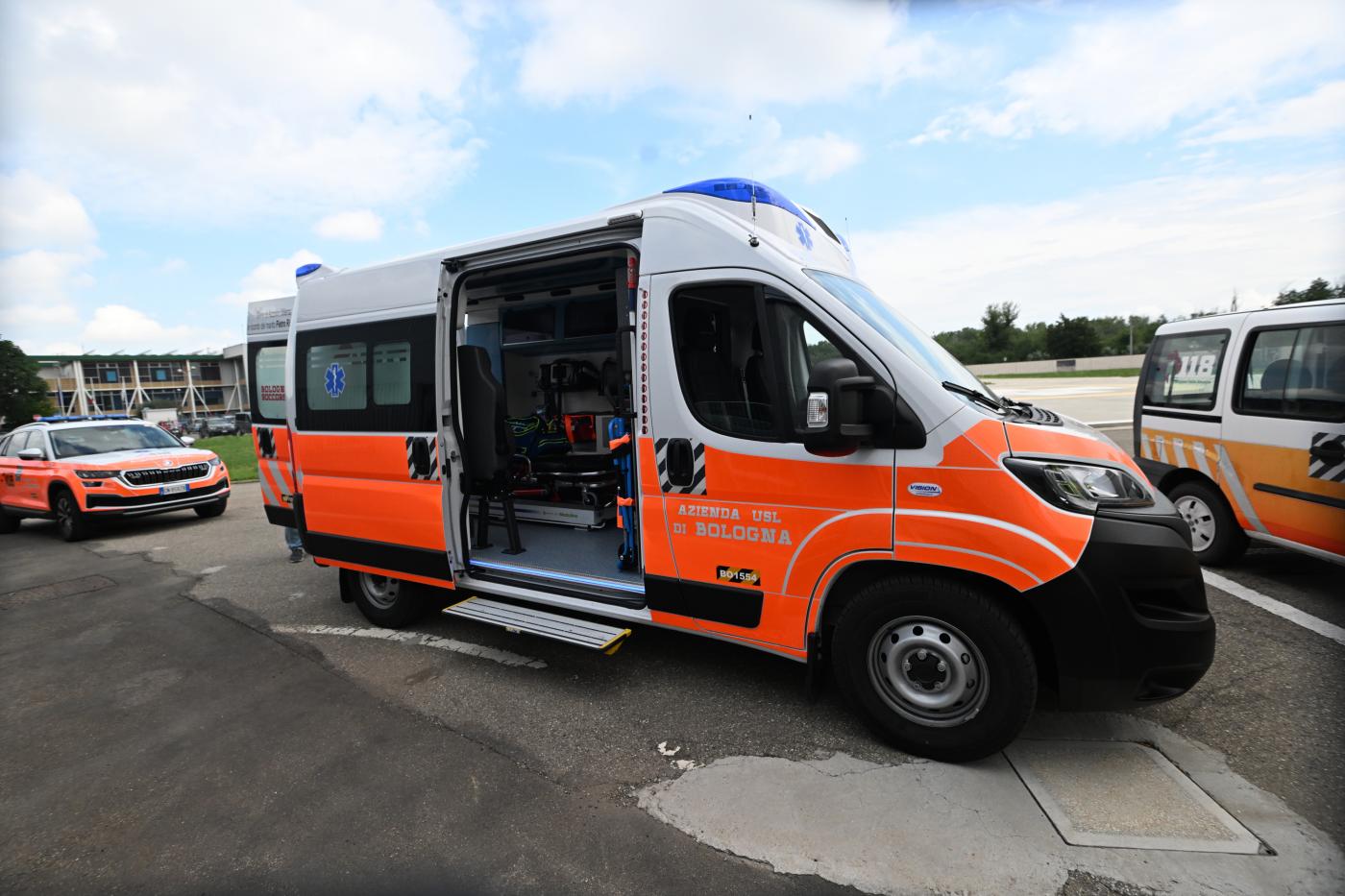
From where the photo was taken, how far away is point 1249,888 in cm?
205

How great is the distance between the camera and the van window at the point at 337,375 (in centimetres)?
446

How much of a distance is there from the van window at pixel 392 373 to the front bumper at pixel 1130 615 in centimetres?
374

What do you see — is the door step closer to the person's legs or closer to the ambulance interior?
the ambulance interior

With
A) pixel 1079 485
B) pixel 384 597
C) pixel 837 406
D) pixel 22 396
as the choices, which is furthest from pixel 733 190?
pixel 22 396

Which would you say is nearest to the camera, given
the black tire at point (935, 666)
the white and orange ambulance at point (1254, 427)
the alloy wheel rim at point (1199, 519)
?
the black tire at point (935, 666)

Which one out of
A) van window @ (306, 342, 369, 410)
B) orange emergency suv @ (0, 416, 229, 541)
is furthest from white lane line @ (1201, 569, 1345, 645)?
orange emergency suv @ (0, 416, 229, 541)

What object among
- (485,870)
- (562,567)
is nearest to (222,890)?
(485,870)

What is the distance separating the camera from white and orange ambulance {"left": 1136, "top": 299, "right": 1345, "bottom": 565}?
4207mm

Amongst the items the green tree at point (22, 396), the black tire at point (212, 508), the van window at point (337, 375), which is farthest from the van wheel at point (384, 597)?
the green tree at point (22, 396)

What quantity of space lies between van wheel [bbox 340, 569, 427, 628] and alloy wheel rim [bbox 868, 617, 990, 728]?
131 inches

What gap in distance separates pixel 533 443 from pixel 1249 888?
5871mm

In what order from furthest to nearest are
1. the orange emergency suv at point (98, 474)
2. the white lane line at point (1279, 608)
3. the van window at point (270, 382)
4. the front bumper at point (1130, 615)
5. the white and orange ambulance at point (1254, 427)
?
the orange emergency suv at point (98, 474)
the van window at point (270, 382)
the white and orange ambulance at point (1254, 427)
the white lane line at point (1279, 608)
the front bumper at point (1130, 615)

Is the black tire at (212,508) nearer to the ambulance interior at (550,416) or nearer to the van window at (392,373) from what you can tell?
the ambulance interior at (550,416)

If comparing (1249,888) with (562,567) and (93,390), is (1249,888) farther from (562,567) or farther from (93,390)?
(93,390)
